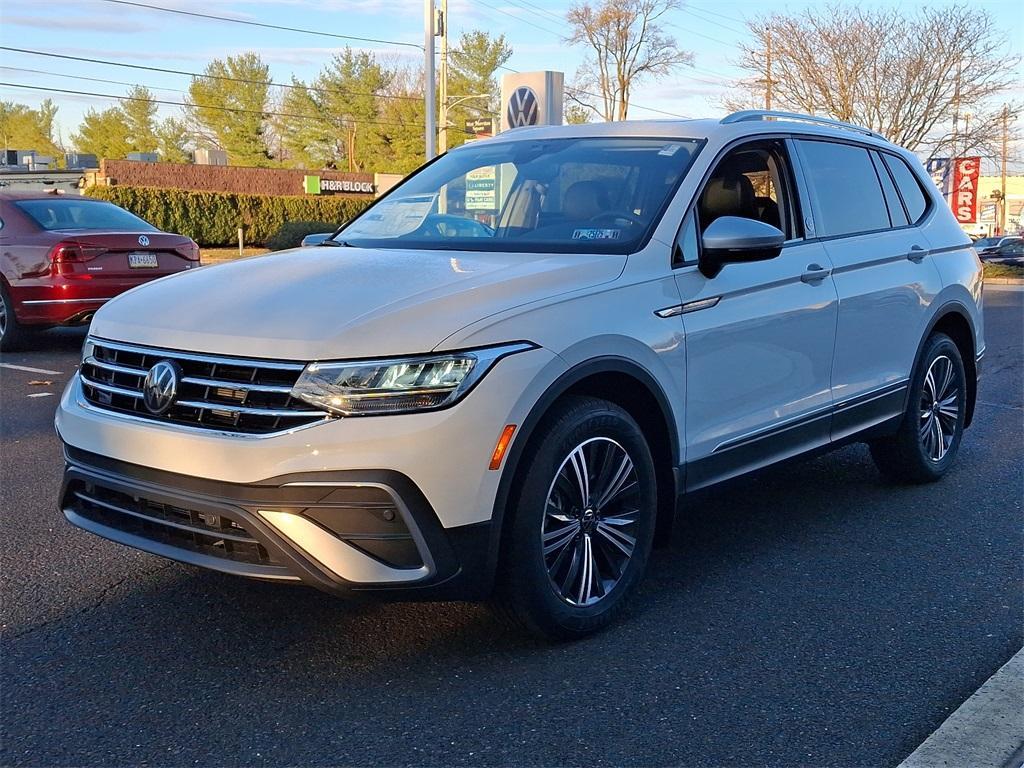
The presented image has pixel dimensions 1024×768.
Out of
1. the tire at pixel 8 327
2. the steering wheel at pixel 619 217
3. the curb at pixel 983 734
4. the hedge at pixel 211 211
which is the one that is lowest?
the curb at pixel 983 734

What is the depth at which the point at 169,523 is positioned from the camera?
3.33m

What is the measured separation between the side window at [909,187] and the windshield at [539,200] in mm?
1800

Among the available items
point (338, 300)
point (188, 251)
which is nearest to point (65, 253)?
point (188, 251)

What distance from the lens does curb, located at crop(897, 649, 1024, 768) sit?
2912 mm

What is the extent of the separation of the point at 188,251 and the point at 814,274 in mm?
7616

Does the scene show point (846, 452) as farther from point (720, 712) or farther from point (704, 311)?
point (720, 712)

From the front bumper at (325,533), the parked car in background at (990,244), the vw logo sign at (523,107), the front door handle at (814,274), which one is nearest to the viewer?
the front bumper at (325,533)

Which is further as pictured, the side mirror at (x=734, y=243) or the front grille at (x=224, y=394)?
the side mirror at (x=734, y=243)

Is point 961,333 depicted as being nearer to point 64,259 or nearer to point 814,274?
point 814,274

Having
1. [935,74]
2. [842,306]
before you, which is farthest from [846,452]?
[935,74]

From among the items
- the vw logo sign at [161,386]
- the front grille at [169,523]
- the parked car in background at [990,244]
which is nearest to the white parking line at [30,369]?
the front grille at [169,523]

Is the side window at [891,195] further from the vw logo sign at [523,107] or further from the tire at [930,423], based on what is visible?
the vw logo sign at [523,107]

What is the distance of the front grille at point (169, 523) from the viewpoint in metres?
3.22

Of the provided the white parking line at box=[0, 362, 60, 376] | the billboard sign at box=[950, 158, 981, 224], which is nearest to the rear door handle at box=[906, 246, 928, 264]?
the white parking line at box=[0, 362, 60, 376]
